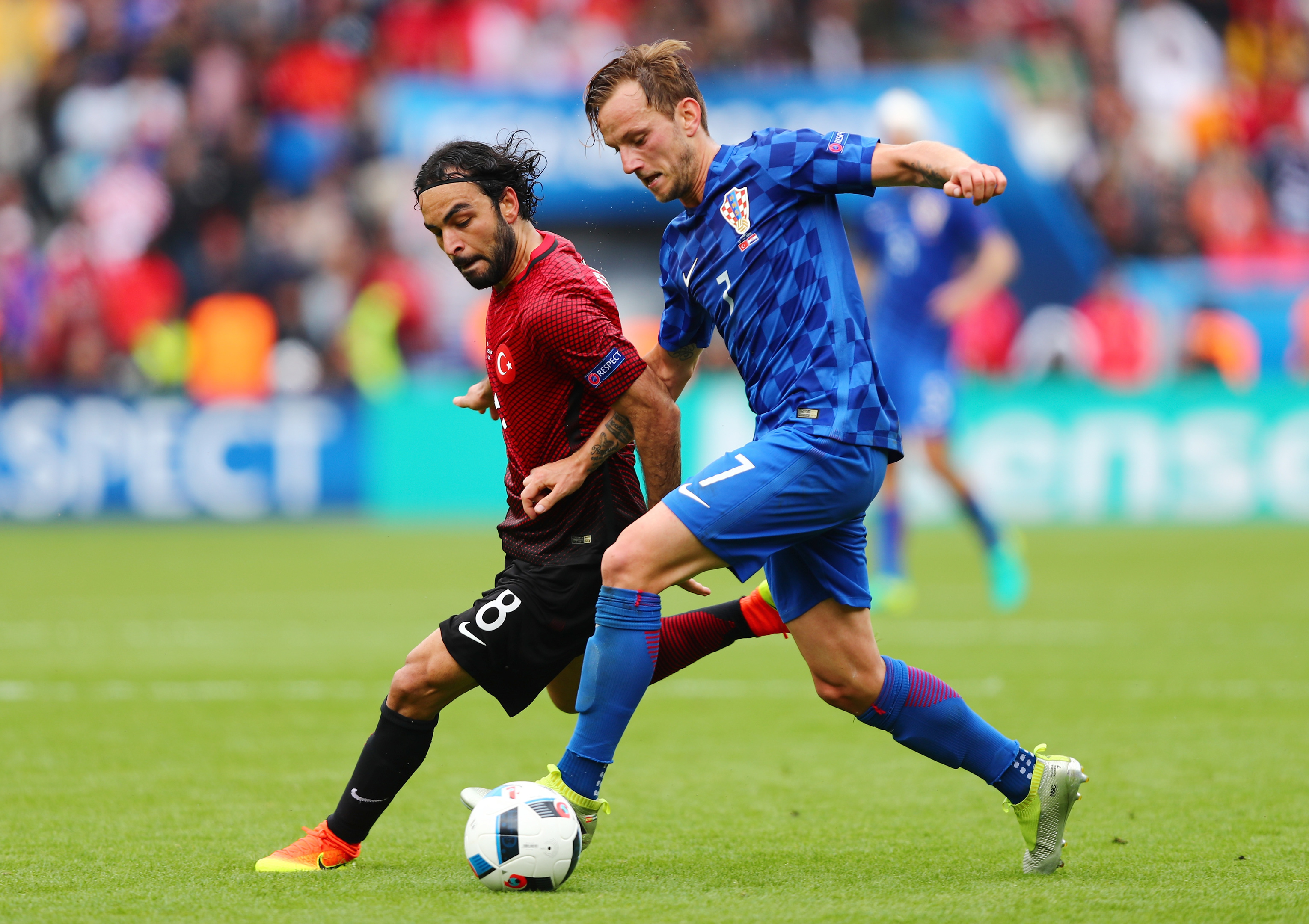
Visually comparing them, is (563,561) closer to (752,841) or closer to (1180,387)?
(752,841)

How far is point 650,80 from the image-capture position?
411 centimetres

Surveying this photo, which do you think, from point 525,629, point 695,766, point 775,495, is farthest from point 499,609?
point 695,766

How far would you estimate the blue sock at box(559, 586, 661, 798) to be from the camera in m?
3.94

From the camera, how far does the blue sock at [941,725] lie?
411 centimetres

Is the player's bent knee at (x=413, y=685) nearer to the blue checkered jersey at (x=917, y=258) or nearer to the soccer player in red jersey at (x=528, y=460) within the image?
the soccer player in red jersey at (x=528, y=460)

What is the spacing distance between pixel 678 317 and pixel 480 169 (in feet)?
2.15

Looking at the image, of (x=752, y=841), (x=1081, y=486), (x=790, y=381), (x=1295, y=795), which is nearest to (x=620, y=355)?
(x=790, y=381)

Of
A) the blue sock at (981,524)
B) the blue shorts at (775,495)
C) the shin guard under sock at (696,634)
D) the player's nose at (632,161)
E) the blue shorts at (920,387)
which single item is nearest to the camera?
the blue shorts at (775,495)

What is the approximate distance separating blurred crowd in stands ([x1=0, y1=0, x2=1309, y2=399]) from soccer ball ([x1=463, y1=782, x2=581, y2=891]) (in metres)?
12.4

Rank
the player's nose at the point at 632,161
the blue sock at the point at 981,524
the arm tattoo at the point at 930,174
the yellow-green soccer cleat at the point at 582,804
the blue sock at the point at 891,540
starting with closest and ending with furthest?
1. the arm tattoo at the point at 930,174
2. the yellow-green soccer cleat at the point at 582,804
3. the player's nose at the point at 632,161
4. the blue sock at the point at 981,524
5. the blue sock at the point at 891,540

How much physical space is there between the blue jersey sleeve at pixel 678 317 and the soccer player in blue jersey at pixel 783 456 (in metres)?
0.03

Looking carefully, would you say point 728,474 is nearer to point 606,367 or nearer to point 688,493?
point 688,493

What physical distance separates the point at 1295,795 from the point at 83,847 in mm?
3551

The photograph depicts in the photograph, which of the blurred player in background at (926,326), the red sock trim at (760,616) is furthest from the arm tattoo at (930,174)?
the blurred player in background at (926,326)
